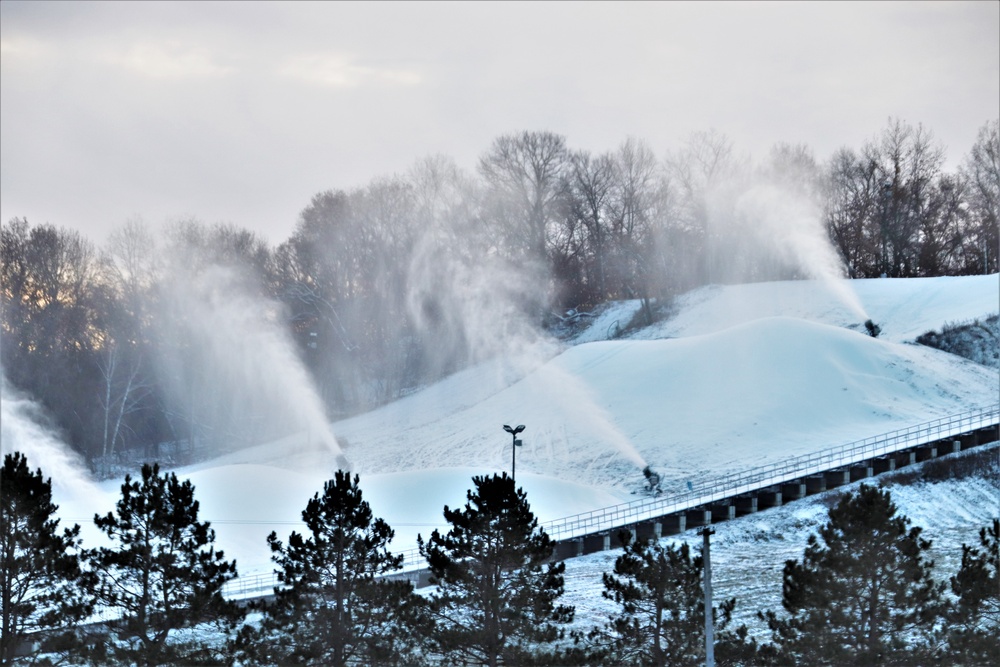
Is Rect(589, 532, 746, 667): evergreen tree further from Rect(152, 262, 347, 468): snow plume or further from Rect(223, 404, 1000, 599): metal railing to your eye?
Rect(152, 262, 347, 468): snow plume

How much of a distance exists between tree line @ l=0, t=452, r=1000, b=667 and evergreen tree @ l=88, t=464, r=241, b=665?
0.14 feet

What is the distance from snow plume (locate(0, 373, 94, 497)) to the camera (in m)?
77.3

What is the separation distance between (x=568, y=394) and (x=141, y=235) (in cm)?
3751

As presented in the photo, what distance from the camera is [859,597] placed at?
1175 inches

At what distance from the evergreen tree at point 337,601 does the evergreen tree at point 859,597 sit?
8835 millimetres

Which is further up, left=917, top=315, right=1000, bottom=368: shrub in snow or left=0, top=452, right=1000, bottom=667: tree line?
left=917, top=315, right=1000, bottom=368: shrub in snow

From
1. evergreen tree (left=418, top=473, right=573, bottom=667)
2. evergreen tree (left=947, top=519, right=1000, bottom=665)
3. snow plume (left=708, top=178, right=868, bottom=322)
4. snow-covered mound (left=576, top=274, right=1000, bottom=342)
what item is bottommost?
evergreen tree (left=947, top=519, right=1000, bottom=665)

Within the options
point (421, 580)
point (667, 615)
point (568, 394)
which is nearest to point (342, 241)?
point (568, 394)

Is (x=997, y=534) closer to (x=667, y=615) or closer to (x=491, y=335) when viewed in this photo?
(x=667, y=615)

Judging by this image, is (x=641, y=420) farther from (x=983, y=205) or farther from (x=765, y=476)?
(x=983, y=205)

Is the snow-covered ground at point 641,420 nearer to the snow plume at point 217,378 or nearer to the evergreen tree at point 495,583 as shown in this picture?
the snow plume at point 217,378

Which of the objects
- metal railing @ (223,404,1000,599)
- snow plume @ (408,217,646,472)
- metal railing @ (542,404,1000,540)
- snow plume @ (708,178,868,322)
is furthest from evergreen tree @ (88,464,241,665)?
snow plume @ (708,178,868,322)

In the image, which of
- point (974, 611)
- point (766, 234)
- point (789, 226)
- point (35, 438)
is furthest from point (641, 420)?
point (789, 226)

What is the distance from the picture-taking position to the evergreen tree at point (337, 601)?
3031cm
